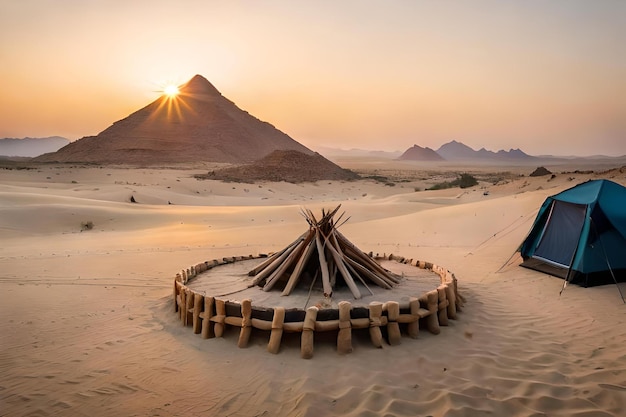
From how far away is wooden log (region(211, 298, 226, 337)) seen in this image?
17.3 ft

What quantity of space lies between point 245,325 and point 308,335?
0.77 m

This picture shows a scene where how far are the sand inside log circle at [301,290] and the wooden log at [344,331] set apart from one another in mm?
410

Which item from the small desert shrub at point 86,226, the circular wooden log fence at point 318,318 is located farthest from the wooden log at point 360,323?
the small desert shrub at point 86,226

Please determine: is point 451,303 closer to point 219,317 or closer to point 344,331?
point 344,331

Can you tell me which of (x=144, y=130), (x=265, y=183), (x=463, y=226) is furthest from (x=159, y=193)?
(x=144, y=130)

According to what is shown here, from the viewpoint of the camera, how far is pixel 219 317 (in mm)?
5277

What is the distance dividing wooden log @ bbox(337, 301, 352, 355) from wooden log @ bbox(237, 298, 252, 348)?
1.03 metres

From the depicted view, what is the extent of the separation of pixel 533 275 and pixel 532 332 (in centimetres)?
293

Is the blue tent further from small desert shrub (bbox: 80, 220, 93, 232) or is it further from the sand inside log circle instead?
small desert shrub (bbox: 80, 220, 93, 232)

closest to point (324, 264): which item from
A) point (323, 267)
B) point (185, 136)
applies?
point (323, 267)

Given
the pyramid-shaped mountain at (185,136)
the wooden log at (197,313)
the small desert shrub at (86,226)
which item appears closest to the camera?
the wooden log at (197,313)

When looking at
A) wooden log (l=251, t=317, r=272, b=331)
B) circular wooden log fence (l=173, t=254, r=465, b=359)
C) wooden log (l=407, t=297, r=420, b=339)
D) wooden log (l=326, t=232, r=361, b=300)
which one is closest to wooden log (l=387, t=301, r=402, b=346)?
circular wooden log fence (l=173, t=254, r=465, b=359)

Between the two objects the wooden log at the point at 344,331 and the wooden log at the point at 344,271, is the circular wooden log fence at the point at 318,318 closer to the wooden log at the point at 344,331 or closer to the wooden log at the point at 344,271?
the wooden log at the point at 344,331

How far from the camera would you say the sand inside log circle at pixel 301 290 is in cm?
559
